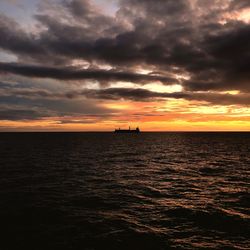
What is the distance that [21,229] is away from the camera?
1745 centimetres

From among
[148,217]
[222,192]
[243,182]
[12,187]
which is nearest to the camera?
[148,217]

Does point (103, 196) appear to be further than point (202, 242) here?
Yes

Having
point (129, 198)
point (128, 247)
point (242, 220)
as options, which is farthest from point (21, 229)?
point (242, 220)

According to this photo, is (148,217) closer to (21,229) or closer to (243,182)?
(21,229)

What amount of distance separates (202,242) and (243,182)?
21.6 meters

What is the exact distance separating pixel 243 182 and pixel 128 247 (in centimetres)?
2434

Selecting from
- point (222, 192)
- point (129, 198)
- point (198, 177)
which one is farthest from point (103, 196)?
point (198, 177)

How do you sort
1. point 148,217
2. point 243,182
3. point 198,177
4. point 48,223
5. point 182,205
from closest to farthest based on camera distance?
point 48,223, point 148,217, point 182,205, point 243,182, point 198,177

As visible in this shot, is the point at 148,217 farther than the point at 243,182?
No

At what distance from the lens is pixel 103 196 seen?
26547 millimetres

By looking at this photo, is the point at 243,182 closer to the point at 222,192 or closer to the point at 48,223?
the point at 222,192

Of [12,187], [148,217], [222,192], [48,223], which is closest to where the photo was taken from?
[48,223]

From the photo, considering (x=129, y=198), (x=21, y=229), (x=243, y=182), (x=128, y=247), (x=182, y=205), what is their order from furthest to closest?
(x=243, y=182)
(x=129, y=198)
(x=182, y=205)
(x=21, y=229)
(x=128, y=247)

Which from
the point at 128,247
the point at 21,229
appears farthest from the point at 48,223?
the point at 128,247
